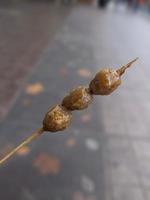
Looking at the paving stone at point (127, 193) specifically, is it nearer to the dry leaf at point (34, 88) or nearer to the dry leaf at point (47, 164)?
the dry leaf at point (47, 164)

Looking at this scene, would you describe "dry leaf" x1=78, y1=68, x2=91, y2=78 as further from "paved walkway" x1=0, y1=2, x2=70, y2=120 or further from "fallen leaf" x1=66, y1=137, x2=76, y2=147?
"fallen leaf" x1=66, y1=137, x2=76, y2=147

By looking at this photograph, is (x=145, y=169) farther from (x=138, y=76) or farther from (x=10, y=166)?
(x=138, y=76)

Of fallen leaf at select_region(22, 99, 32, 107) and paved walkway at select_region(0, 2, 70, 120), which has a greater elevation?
fallen leaf at select_region(22, 99, 32, 107)

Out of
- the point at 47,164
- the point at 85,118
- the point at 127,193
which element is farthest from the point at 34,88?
the point at 127,193

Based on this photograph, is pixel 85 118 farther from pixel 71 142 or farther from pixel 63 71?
pixel 63 71

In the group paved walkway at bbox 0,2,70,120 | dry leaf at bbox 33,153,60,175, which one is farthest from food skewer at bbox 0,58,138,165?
paved walkway at bbox 0,2,70,120

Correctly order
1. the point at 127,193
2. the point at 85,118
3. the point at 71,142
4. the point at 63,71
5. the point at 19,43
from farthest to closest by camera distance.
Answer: the point at 19,43 < the point at 63,71 < the point at 85,118 < the point at 71,142 < the point at 127,193

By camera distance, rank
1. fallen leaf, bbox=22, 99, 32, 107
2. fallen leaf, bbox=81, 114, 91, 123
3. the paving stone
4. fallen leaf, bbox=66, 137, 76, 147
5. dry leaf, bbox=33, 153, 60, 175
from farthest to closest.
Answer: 1. fallen leaf, bbox=22, 99, 32, 107
2. fallen leaf, bbox=81, 114, 91, 123
3. fallen leaf, bbox=66, 137, 76, 147
4. dry leaf, bbox=33, 153, 60, 175
5. the paving stone
